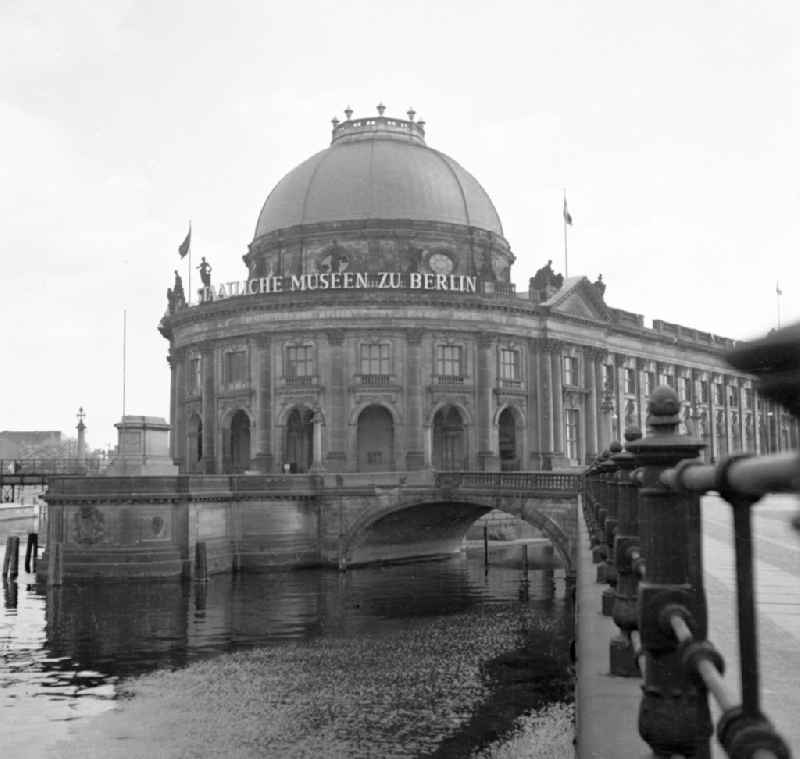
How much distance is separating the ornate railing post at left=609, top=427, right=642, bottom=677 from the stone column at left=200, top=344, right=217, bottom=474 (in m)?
62.0

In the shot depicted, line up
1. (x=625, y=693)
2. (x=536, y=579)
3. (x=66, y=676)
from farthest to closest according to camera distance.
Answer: (x=536, y=579), (x=66, y=676), (x=625, y=693)

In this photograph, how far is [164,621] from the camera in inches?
1642

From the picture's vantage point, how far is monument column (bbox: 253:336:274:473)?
65.9 meters

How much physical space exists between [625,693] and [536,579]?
159 ft

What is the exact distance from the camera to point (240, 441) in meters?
71.9

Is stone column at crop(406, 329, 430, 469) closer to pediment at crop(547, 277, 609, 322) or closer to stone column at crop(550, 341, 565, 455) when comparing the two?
stone column at crop(550, 341, 565, 455)

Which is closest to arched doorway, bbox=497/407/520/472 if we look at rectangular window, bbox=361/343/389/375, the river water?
rectangular window, bbox=361/343/389/375

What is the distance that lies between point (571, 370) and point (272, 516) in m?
Result: 26.3

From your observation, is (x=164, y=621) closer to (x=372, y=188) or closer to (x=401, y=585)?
(x=401, y=585)

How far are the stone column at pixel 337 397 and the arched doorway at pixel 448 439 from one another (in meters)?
6.68

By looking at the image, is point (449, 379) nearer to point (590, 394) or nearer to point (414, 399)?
point (414, 399)

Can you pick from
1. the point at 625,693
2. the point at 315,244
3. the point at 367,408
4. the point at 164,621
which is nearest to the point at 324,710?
the point at 164,621

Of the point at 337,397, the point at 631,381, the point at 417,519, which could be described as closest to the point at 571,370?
the point at 631,381

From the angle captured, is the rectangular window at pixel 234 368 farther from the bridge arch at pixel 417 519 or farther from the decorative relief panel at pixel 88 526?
the decorative relief panel at pixel 88 526
